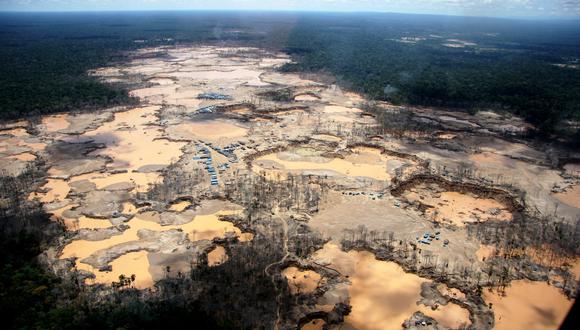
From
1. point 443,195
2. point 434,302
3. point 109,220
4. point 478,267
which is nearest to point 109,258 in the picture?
point 109,220

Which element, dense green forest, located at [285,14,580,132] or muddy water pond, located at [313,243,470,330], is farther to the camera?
dense green forest, located at [285,14,580,132]

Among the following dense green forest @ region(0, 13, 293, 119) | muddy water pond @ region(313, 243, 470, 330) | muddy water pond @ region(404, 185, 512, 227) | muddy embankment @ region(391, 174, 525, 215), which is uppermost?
dense green forest @ region(0, 13, 293, 119)

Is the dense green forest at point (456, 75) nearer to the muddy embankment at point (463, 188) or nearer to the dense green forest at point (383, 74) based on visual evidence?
the dense green forest at point (383, 74)

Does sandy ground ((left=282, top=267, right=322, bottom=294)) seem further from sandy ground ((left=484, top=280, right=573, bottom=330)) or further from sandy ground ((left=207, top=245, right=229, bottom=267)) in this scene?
sandy ground ((left=484, top=280, right=573, bottom=330))

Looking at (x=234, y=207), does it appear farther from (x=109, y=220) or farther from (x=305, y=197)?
(x=109, y=220)

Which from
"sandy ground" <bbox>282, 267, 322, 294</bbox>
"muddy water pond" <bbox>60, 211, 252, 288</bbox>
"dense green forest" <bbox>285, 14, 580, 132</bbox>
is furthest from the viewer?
"dense green forest" <bbox>285, 14, 580, 132</bbox>

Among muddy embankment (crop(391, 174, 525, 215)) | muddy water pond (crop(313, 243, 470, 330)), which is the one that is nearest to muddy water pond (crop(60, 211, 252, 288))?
muddy water pond (crop(313, 243, 470, 330))

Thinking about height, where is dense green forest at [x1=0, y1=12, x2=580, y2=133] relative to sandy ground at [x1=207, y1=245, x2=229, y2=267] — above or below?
above

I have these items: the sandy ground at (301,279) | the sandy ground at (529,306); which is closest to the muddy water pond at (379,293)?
the sandy ground at (301,279)

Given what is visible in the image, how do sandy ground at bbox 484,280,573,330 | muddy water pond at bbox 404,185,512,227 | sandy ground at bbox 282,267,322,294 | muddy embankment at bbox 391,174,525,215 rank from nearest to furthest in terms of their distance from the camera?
sandy ground at bbox 484,280,573,330 → sandy ground at bbox 282,267,322,294 → muddy water pond at bbox 404,185,512,227 → muddy embankment at bbox 391,174,525,215

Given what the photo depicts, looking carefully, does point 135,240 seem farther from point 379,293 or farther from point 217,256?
point 379,293

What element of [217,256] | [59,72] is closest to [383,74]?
[59,72]
